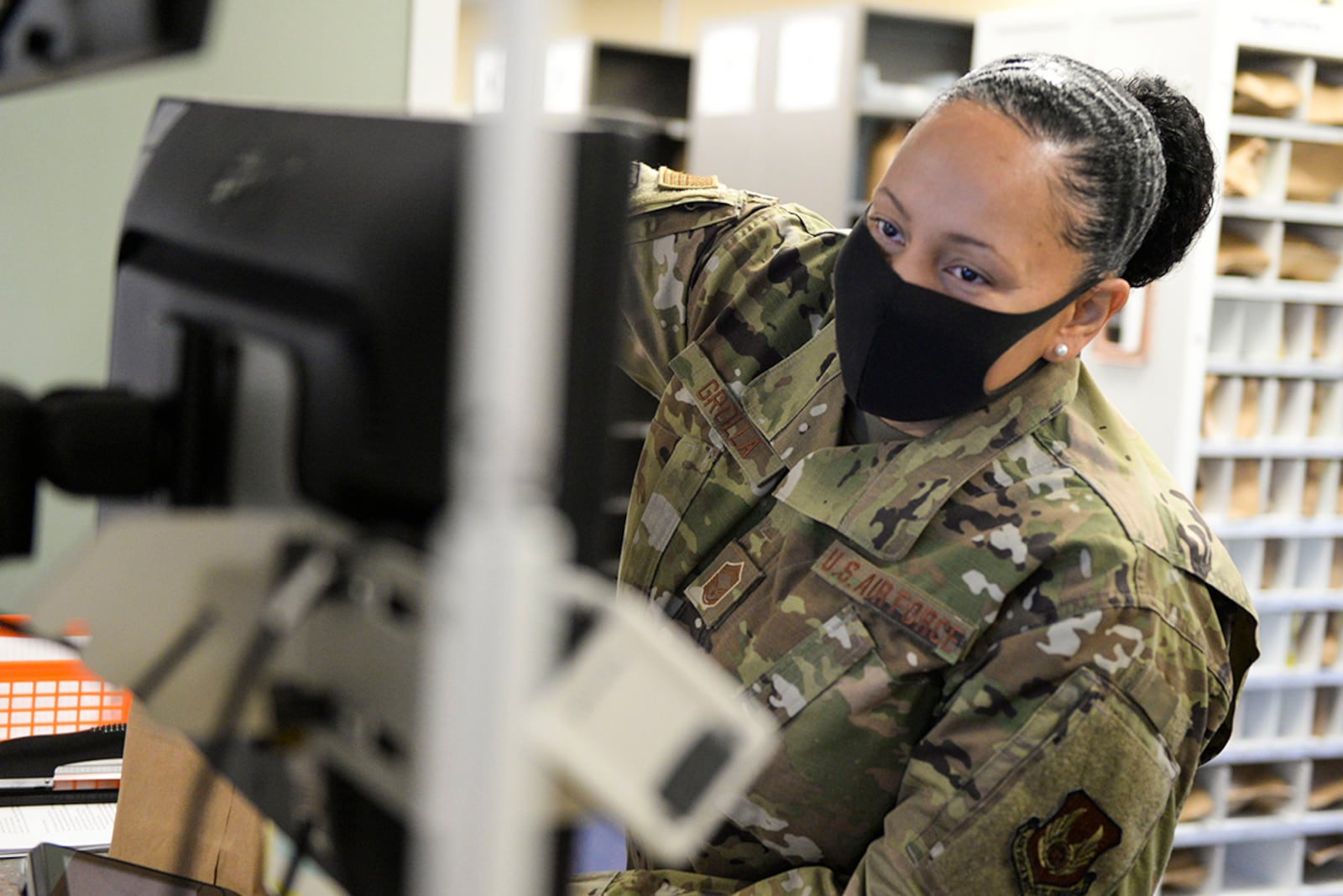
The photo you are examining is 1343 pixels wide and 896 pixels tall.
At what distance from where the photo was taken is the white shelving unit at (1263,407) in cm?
330

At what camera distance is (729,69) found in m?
4.73

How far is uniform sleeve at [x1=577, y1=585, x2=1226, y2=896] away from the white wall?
734 mm

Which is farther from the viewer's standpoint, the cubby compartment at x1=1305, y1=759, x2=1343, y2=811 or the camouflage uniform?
the cubby compartment at x1=1305, y1=759, x2=1343, y2=811

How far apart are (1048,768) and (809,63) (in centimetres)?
365

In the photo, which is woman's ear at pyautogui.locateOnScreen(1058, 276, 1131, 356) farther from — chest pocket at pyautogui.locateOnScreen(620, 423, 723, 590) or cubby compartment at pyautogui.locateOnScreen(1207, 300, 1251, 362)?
cubby compartment at pyautogui.locateOnScreen(1207, 300, 1251, 362)

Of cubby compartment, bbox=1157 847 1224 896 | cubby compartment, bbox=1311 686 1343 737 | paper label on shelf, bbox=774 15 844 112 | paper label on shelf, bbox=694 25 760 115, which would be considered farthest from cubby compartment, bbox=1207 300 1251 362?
paper label on shelf, bbox=694 25 760 115

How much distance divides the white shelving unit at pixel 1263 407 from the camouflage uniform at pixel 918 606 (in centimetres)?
213

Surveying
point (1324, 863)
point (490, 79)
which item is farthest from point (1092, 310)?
point (1324, 863)

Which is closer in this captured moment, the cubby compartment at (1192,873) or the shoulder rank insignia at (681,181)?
the shoulder rank insignia at (681,181)

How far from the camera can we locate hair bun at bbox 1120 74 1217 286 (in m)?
1.31

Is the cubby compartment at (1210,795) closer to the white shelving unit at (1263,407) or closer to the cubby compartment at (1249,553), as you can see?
the white shelving unit at (1263,407)

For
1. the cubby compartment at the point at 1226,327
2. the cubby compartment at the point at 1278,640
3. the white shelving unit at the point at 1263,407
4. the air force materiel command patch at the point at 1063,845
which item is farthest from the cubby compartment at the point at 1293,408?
the air force materiel command patch at the point at 1063,845

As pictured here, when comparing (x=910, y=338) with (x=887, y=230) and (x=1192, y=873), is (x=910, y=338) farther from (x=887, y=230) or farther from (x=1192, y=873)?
(x=1192, y=873)

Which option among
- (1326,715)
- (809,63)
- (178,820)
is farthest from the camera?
(809,63)
